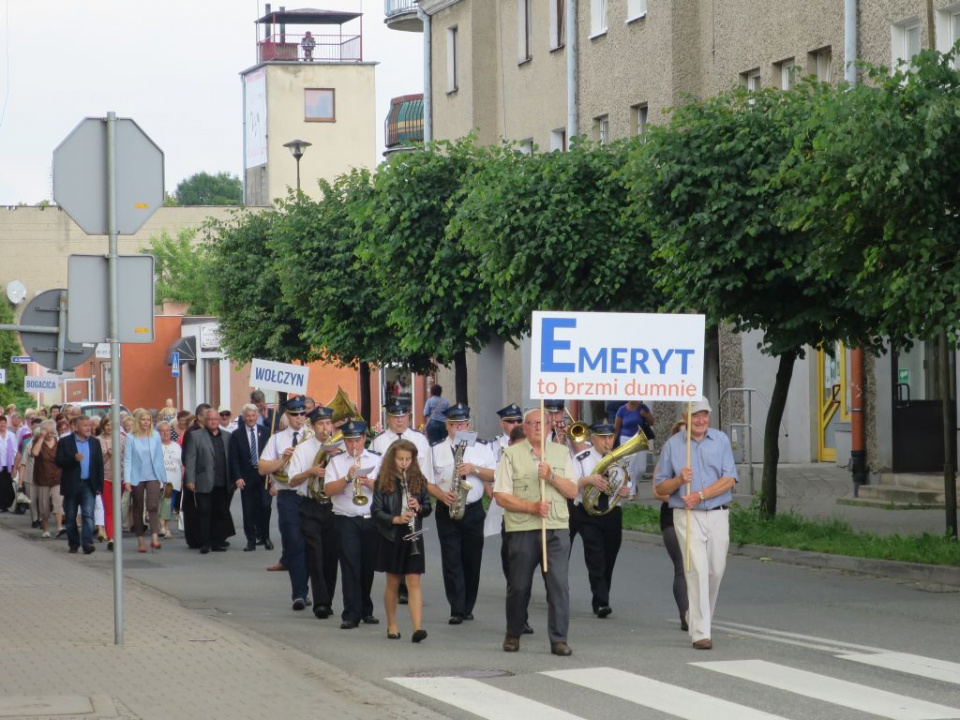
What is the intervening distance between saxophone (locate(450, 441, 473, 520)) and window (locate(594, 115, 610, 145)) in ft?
76.3

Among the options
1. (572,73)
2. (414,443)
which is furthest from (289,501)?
(572,73)

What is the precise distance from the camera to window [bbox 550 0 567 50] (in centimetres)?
3903

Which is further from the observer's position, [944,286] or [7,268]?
[7,268]

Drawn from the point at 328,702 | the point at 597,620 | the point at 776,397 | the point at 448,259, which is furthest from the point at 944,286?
the point at 448,259

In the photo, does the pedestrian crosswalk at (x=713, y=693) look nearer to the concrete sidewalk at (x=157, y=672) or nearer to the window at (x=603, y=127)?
the concrete sidewalk at (x=157, y=672)

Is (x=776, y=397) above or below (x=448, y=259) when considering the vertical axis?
below

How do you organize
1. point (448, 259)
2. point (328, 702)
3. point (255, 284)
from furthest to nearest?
point (255, 284)
point (448, 259)
point (328, 702)

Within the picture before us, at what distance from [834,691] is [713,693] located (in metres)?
0.69

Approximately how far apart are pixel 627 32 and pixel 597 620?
23.1 meters

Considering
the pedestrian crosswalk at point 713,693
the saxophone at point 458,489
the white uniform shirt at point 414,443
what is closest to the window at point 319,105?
the white uniform shirt at point 414,443

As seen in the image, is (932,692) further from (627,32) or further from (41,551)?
(627,32)

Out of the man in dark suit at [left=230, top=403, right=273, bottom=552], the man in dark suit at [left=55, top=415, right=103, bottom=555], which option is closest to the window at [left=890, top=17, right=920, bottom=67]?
the man in dark suit at [left=230, top=403, right=273, bottom=552]

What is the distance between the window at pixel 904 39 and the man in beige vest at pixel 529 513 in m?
16.3

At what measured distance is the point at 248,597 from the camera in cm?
1658
